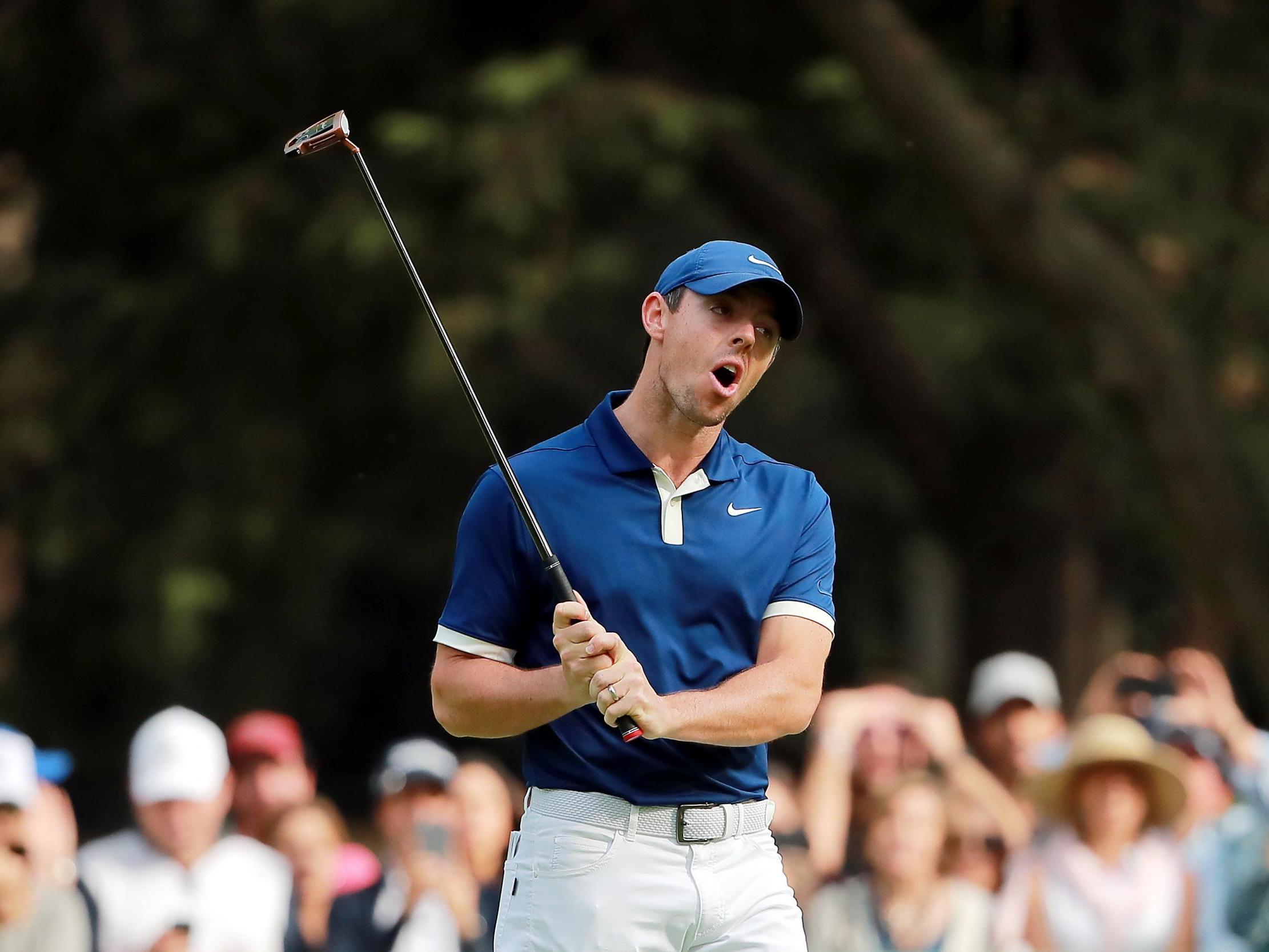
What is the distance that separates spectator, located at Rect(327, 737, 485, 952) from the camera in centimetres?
659

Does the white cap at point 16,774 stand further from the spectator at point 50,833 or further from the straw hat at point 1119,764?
the straw hat at point 1119,764

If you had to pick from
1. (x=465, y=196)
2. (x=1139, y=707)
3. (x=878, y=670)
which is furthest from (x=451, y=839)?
(x=878, y=670)

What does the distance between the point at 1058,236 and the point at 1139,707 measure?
3.71m

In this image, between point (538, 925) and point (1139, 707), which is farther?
point (1139, 707)

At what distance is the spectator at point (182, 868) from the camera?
249 inches

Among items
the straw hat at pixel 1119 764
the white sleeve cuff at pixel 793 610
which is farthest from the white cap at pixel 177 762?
the white sleeve cuff at pixel 793 610

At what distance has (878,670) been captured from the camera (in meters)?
15.8

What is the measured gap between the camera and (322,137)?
4.12 metres

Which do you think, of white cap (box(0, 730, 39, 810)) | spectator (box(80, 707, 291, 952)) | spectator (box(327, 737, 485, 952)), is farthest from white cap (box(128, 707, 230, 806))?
spectator (box(327, 737, 485, 952))

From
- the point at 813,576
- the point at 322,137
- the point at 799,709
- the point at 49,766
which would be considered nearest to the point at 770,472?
the point at 813,576

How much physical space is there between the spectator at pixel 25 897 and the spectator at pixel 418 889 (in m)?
0.87

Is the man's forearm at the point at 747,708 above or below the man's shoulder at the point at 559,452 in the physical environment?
below

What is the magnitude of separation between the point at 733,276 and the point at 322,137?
2.99 feet

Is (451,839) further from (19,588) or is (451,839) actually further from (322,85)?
(19,588)
